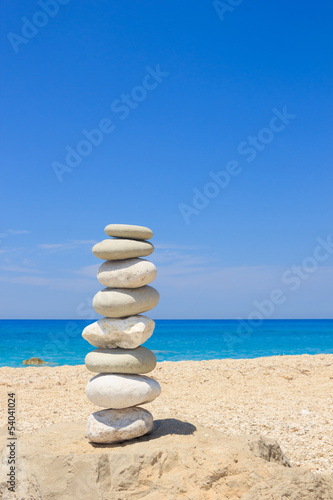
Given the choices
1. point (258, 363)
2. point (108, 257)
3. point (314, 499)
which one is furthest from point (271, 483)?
point (258, 363)

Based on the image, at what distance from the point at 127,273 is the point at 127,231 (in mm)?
657

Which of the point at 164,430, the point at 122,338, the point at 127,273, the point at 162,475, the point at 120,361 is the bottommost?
the point at 162,475

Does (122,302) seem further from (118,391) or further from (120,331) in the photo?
(118,391)

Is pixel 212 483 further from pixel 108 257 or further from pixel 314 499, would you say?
pixel 108 257

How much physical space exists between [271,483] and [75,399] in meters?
6.20

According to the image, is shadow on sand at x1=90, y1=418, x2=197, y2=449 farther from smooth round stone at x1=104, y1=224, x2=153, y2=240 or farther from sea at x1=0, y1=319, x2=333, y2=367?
sea at x1=0, y1=319, x2=333, y2=367

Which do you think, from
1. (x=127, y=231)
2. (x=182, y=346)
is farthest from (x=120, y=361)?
(x=182, y=346)

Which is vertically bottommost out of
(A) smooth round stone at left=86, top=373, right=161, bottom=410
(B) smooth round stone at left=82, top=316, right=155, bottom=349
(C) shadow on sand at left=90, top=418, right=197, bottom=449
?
(C) shadow on sand at left=90, top=418, right=197, bottom=449

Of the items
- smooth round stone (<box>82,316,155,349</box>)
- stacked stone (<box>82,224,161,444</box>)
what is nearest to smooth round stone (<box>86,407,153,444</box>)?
stacked stone (<box>82,224,161,444</box>)

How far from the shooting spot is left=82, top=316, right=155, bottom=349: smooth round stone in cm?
665

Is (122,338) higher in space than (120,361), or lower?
higher

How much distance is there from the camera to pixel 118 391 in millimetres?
6395

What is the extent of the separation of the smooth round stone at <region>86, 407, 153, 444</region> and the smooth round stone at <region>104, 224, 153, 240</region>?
2.64 metres

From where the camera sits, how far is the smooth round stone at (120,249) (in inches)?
267
